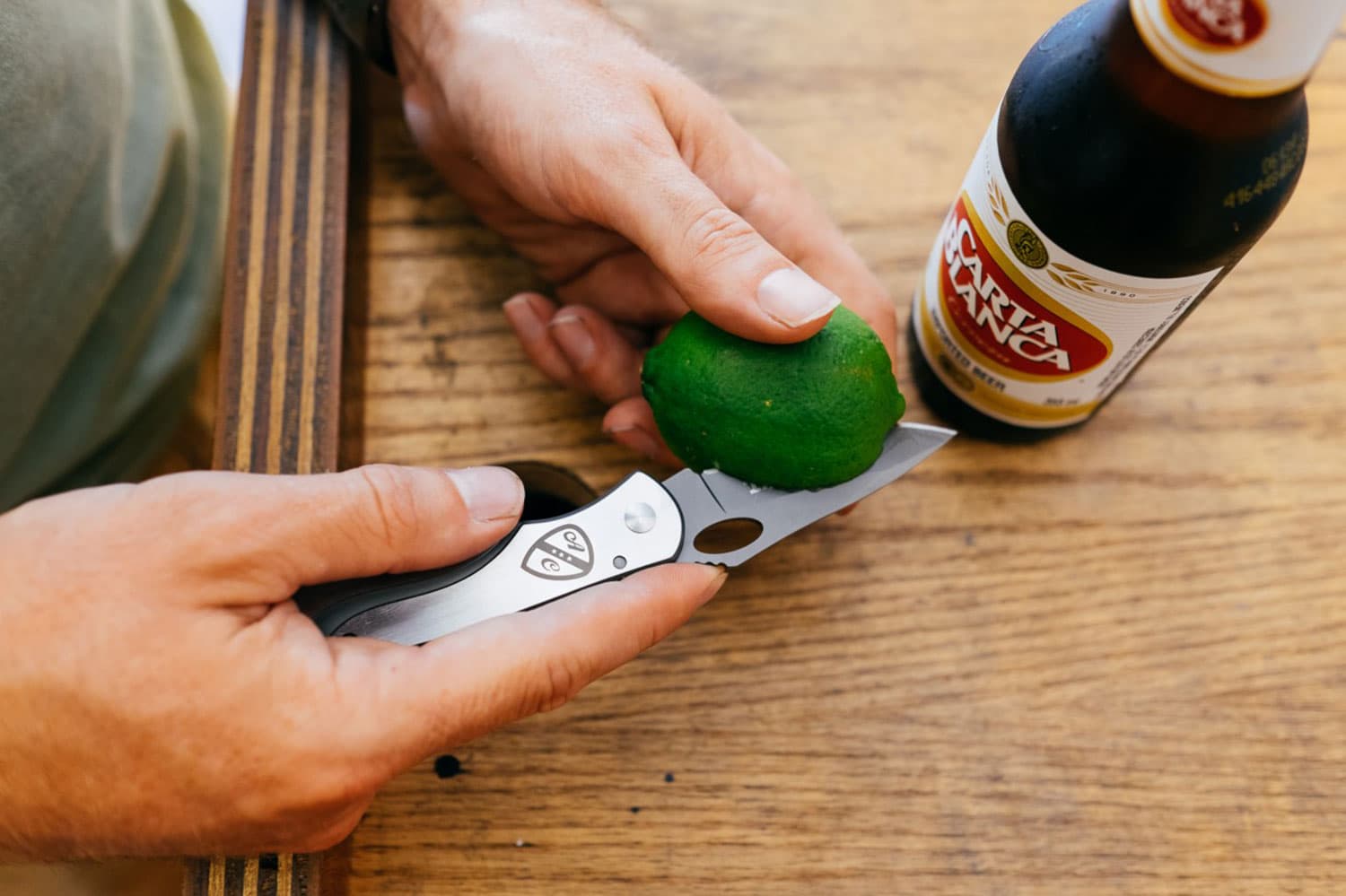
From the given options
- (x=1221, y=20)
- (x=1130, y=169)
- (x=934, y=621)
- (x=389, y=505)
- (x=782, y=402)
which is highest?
(x=1221, y=20)

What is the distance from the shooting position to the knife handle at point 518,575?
2.34 feet

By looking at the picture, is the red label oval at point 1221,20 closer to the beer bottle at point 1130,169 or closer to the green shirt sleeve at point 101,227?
the beer bottle at point 1130,169

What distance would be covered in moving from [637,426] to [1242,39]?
0.56m

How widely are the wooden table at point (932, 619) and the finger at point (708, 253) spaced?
0.78 ft

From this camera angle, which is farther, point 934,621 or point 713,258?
point 934,621

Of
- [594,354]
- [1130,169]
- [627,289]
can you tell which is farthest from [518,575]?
[1130,169]

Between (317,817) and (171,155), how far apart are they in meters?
0.72

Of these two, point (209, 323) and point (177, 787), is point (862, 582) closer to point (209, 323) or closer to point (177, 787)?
point (177, 787)

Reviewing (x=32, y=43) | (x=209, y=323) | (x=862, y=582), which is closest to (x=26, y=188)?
(x=32, y=43)

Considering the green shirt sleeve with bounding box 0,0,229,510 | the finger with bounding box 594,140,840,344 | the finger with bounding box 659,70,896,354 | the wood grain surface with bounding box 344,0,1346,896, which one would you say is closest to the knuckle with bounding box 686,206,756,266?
the finger with bounding box 594,140,840,344

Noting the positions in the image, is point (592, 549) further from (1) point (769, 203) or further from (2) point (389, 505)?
(1) point (769, 203)

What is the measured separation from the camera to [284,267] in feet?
2.91

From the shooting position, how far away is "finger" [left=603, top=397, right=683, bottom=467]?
3.02ft

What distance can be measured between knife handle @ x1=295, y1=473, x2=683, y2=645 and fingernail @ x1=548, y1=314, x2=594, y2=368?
0.72 ft
